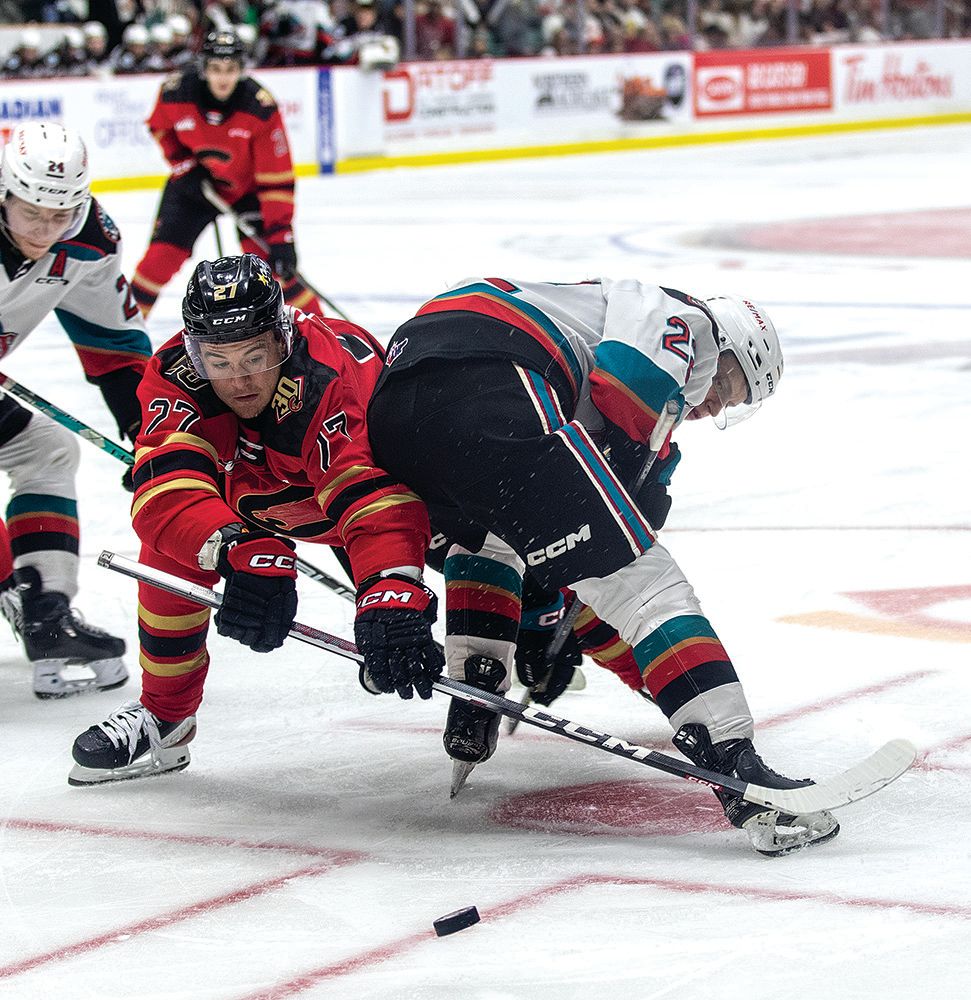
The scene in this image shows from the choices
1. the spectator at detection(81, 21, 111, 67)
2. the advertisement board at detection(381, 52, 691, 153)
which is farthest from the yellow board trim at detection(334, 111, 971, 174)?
the spectator at detection(81, 21, 111, 67)

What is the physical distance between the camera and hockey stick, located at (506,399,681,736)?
2611 mm

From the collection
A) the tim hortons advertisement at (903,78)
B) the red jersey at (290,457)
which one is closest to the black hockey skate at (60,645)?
the red jersey at (290,457)

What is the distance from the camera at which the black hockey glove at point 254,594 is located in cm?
252

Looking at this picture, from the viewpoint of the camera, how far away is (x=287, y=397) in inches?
102

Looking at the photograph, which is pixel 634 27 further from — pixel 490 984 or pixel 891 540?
pixel 490 984

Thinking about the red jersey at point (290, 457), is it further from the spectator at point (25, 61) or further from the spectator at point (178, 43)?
the spectator at point (178, 43)

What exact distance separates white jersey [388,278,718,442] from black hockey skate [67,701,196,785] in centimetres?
74

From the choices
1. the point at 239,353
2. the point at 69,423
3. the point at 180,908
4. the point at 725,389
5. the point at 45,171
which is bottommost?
the point at 180,908

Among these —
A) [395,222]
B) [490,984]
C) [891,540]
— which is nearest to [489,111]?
[395,222]

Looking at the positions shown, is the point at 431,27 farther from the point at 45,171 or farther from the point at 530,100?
the point at 45,171

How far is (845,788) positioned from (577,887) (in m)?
0.41

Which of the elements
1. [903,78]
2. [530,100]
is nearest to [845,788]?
[530,100]

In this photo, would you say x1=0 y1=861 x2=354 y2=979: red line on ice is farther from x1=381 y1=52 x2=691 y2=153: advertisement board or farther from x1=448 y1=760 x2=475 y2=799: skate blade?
x1=381 y1=52 x2=691 y2=153: advertisement board

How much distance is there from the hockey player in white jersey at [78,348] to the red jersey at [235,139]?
320 cm
